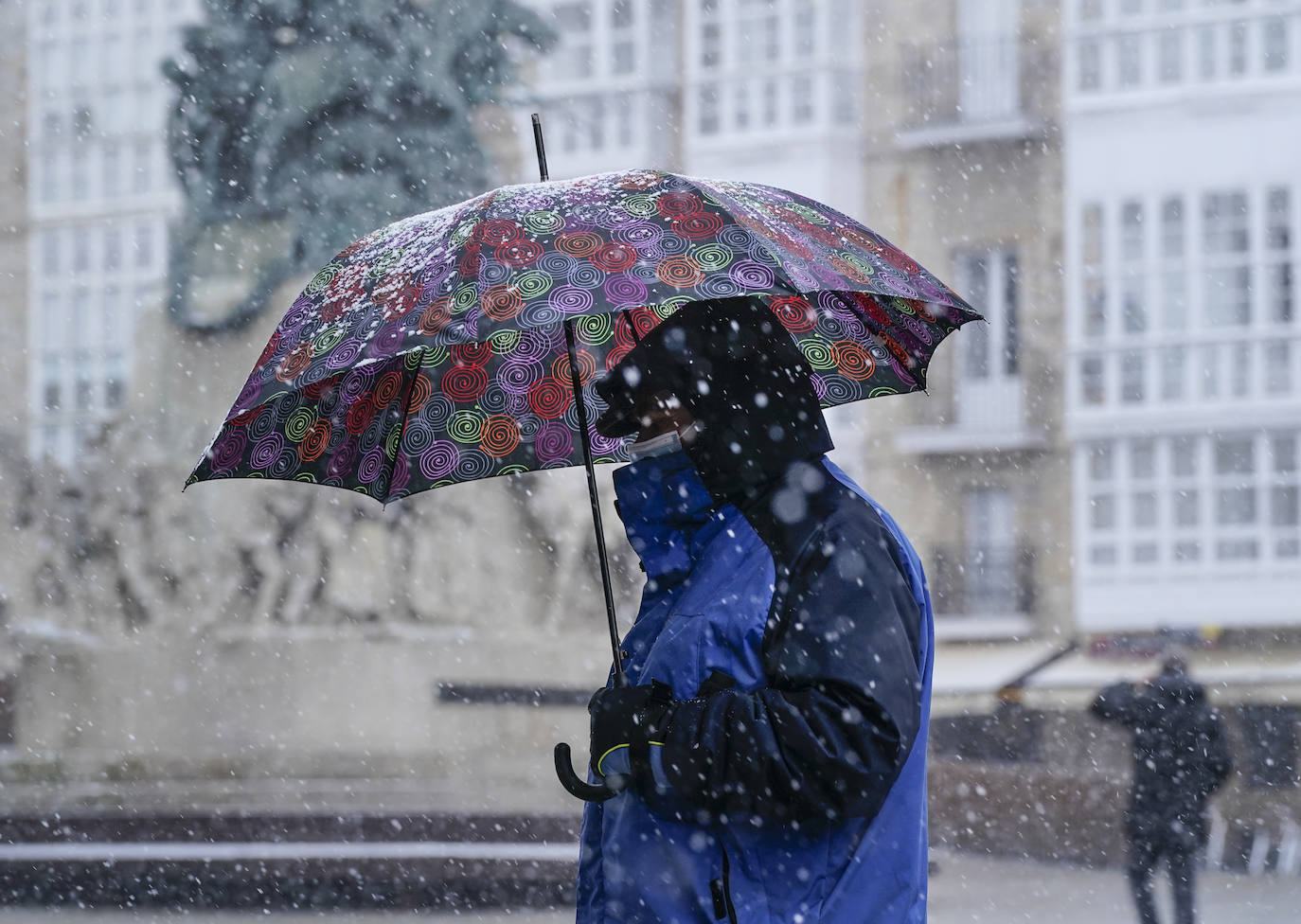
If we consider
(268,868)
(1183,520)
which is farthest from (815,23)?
(268,868)

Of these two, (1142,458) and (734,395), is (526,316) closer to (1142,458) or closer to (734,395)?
(734,395)

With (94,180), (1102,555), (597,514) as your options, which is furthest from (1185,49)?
(597,514)

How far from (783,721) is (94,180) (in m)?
14.5

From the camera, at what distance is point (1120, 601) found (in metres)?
14.8

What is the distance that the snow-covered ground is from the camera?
602 centimetres

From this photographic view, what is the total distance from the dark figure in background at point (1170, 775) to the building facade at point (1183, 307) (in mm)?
9112

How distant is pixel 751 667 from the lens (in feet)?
5.83

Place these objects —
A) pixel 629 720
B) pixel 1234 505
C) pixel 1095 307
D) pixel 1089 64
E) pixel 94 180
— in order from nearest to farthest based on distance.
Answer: pixel 629 720, pixel 94 180, pixel 1234 505, pixel 1095 307, pixel 1089 64

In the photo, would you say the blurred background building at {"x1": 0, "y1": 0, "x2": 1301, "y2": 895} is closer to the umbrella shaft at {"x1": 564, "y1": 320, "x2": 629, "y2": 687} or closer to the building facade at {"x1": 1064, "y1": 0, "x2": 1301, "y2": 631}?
the building facade at {"x1": 1064, "y1": 0, "x2": 1301, "y2": 631}

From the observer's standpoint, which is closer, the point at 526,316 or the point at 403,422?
A: the point at 526,316

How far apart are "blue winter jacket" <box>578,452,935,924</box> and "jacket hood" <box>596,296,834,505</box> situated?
0.10 feet

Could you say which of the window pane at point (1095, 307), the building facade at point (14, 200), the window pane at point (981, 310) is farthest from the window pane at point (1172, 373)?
the building facade at point (14, 200)

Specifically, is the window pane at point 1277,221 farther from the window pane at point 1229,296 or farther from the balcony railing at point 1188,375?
the balcony railing at point 1188,375

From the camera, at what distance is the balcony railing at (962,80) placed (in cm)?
1551
